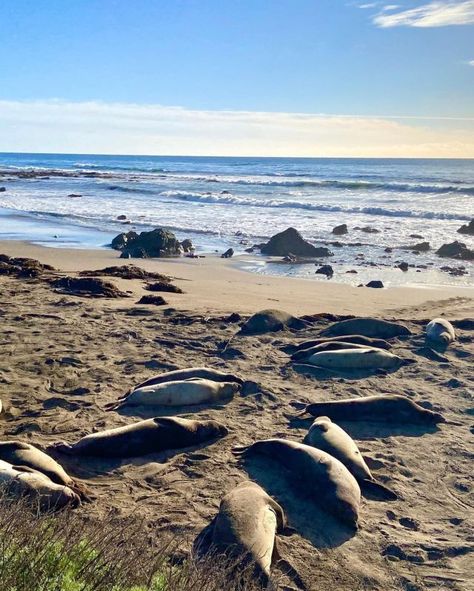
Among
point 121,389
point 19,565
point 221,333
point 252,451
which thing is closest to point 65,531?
point 19,565

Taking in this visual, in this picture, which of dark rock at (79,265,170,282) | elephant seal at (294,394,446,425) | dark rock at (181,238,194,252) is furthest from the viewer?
dark rock at (181,238,194,252)

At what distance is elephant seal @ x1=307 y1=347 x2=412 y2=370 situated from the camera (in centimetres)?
849

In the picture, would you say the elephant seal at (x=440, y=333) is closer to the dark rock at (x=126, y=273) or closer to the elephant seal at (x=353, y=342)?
the elephant seal at (x=353, y=342)

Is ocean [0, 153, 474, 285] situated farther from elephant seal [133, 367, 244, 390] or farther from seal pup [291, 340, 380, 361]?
elephant seal [133, 367, 244, 390]

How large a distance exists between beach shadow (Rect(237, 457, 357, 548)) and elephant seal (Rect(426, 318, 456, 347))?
171 inches

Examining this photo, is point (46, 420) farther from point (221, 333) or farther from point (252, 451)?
point (221, 333)

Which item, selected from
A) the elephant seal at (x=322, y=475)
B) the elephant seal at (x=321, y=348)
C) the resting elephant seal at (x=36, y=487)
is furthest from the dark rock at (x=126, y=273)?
the resting elephant seal at (x=36, y=487)

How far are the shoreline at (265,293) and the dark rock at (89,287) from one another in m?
0.42

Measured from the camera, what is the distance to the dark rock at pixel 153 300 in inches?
450

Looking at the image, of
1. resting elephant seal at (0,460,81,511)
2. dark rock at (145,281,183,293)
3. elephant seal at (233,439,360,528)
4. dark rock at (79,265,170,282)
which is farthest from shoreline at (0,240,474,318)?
resting elephant seal at (0,460,81,511)

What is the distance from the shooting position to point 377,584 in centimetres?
433

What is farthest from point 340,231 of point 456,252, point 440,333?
point 440,333

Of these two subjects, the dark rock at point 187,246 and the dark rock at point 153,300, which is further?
the dark rock at point 187,246

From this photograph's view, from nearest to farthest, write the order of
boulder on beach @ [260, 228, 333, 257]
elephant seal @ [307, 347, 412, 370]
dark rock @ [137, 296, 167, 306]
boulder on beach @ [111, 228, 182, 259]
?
elephant seal @ [307, 347, 412, 370] → dark rock @ [137, 296, 167, 306] → boulder on beach @ [111, 228, 182, 259] → boulder on beach @ [260, 228, 333, 257]
